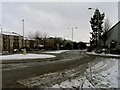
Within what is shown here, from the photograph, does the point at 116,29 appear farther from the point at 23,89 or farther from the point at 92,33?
the point at 23,89

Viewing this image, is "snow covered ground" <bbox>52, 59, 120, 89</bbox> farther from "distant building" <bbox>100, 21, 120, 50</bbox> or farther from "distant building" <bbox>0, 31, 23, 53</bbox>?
"distant building" <bbox>0, 31, 23, 53</bbox>

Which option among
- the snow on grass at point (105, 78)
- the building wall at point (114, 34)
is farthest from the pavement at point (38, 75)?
the building wall at point (114, 34)

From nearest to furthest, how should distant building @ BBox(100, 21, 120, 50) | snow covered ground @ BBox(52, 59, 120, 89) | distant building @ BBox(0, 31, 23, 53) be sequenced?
1. snow covered ground @ BBox(52, 59, 120, 89)
2. distant building @ BBox(100, 21, 120, 50)
3. distant building @ BBox(0, 31, 23, 53)

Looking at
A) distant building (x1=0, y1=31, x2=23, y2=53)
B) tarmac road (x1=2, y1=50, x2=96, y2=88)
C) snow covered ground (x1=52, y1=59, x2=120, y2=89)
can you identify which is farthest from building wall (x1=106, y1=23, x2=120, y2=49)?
snow covered ground (x1=52, y1=59, x2=120, y2=89)

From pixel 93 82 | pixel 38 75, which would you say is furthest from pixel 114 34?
pixel 93 82

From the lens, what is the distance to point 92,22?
79812 mm

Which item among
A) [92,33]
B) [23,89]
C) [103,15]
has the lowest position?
[23,89]

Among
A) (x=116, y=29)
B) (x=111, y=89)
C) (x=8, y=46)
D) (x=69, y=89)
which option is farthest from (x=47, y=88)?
(x=8, y=46)

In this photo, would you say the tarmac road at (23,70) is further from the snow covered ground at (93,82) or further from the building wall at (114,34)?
the building wall at (114,34)

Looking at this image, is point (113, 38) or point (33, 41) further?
point (33, 41)

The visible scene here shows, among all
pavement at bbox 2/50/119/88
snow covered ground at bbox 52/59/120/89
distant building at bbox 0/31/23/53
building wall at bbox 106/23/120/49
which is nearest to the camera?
snow covered ground at bbox 52/59/120/89

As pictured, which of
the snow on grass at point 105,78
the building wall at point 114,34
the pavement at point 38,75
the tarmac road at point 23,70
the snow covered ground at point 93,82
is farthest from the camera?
the building wall at point 114,34

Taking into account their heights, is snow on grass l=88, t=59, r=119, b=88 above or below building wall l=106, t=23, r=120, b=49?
below

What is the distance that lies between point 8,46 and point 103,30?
57.0 m
